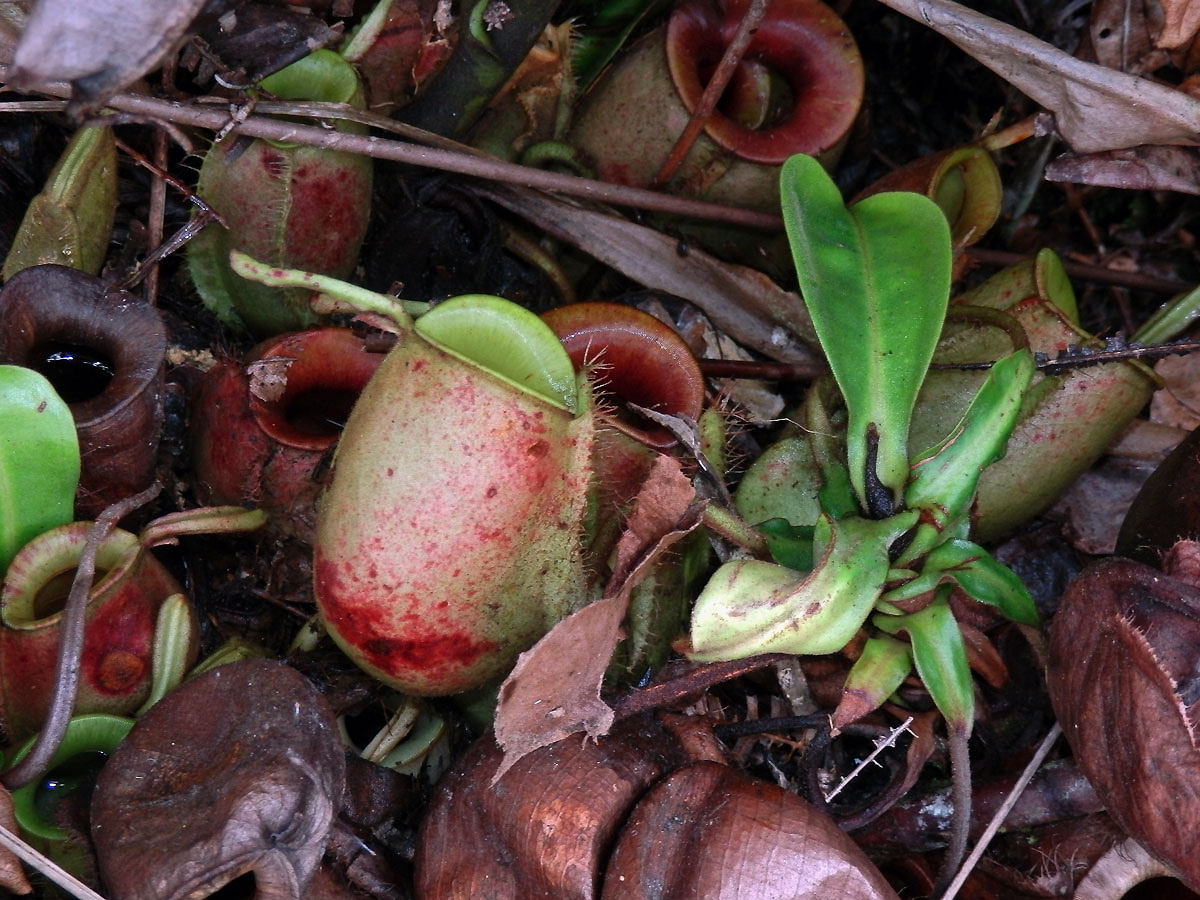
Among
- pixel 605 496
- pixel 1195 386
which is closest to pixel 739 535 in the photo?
pixel 605 496

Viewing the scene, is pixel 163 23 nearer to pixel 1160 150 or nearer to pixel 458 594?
pixel 458 594

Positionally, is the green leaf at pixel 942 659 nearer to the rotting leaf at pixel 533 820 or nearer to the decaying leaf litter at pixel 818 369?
the decaying leaf litter at pixel 818 369

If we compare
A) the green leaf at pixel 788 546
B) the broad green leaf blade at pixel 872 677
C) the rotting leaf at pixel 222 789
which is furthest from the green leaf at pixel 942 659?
the rotting leaf at pixel 222 789

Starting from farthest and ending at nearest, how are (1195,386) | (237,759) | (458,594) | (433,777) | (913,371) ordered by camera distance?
(1195,386) < (433,777) < (913,371) < (458,594) < (237,759)

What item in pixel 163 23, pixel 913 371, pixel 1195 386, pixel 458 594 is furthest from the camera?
pixel 1195 386

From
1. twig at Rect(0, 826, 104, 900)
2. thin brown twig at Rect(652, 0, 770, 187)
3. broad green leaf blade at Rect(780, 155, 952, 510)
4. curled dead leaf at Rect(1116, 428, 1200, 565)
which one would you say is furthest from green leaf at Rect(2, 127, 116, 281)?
curled dead leaf at Rect(1116, 428, 1200, 565)

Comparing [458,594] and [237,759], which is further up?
[458,594]
